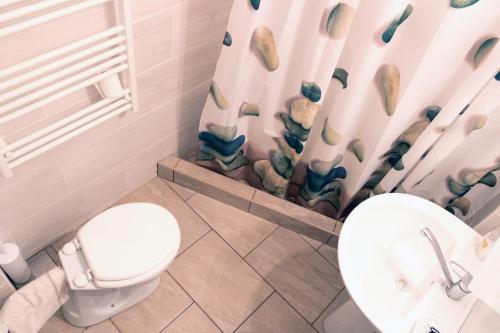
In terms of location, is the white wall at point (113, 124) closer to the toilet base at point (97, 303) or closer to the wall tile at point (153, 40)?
A: the wall tile at point (153, 40)

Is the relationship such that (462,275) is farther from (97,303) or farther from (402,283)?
(97,303)

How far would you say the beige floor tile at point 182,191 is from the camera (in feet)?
6.69

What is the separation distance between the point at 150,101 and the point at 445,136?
4.08 feet

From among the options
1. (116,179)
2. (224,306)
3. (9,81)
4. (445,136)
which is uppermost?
(9,81)

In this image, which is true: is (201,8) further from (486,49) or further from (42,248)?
(42,248)

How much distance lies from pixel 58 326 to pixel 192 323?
0.54 m

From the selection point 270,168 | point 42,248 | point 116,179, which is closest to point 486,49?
point 270,168

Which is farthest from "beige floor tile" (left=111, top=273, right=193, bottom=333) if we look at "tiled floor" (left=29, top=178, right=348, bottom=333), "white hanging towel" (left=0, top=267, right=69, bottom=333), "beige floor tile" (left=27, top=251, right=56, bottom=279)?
"beige floor tile" (left=27, top=251, right=56, bottom=279)

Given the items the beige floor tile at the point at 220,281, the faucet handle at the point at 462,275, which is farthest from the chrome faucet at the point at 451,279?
the beige floor tile at the point at 220,281

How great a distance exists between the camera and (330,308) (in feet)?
5.86

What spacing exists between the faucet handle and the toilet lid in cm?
95

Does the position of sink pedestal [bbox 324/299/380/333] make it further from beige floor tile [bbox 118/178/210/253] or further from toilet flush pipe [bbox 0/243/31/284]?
toilet flush pipe [bbox 0/243/31/284]

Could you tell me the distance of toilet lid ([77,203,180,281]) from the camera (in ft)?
4.40

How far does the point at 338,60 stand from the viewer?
1493mm
